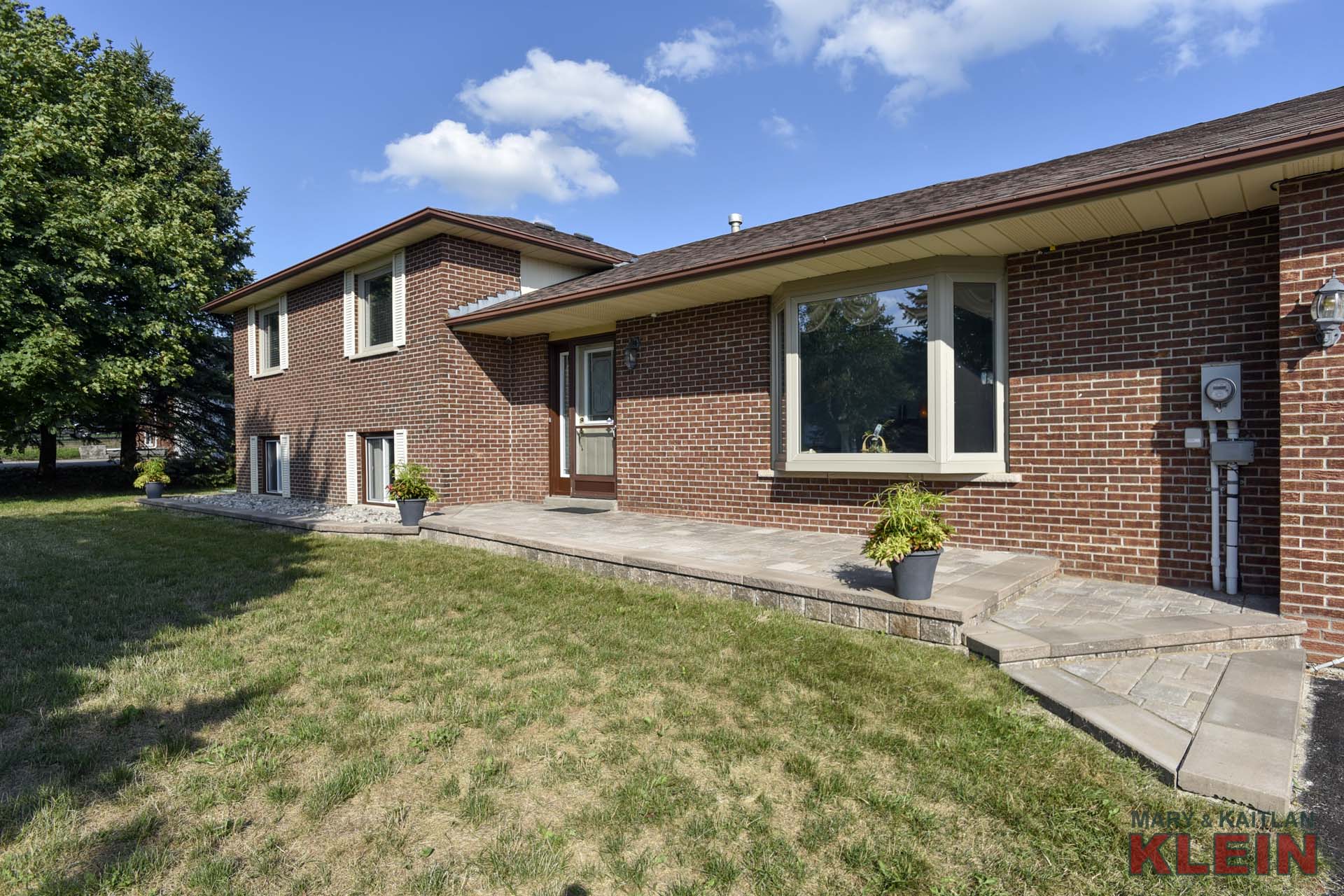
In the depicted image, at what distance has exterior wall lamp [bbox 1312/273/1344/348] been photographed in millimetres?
3811

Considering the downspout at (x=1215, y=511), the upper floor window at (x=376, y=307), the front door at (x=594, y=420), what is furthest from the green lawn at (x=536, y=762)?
the upper floor window at (x=376, y=307)

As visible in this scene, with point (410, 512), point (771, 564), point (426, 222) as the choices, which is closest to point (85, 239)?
point (426, 222)

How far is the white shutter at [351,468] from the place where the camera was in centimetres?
1154

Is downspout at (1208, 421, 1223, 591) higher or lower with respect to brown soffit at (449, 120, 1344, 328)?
lower

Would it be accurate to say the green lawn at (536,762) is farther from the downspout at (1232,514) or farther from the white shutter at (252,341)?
the white shutter at (252,341)

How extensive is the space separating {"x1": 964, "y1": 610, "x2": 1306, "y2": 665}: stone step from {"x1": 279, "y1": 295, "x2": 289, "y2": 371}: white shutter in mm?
13872

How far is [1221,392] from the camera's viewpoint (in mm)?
4715

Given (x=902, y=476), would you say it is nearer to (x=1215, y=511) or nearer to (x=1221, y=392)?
(x=1215, y=511)

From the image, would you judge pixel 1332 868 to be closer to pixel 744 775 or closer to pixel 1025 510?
pixel 744 775

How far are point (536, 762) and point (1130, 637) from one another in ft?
10.9

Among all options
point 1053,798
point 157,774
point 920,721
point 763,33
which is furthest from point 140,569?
point 763,33

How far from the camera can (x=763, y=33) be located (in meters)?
10.5

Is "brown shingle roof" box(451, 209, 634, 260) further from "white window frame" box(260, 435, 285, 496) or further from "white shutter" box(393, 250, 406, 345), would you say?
"white window frame" box(260, 435, 285, 496)

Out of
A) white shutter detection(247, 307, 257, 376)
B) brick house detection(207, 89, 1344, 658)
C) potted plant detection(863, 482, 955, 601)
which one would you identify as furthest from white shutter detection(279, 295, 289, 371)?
potted plant detection(863, 482, 955, 601)
